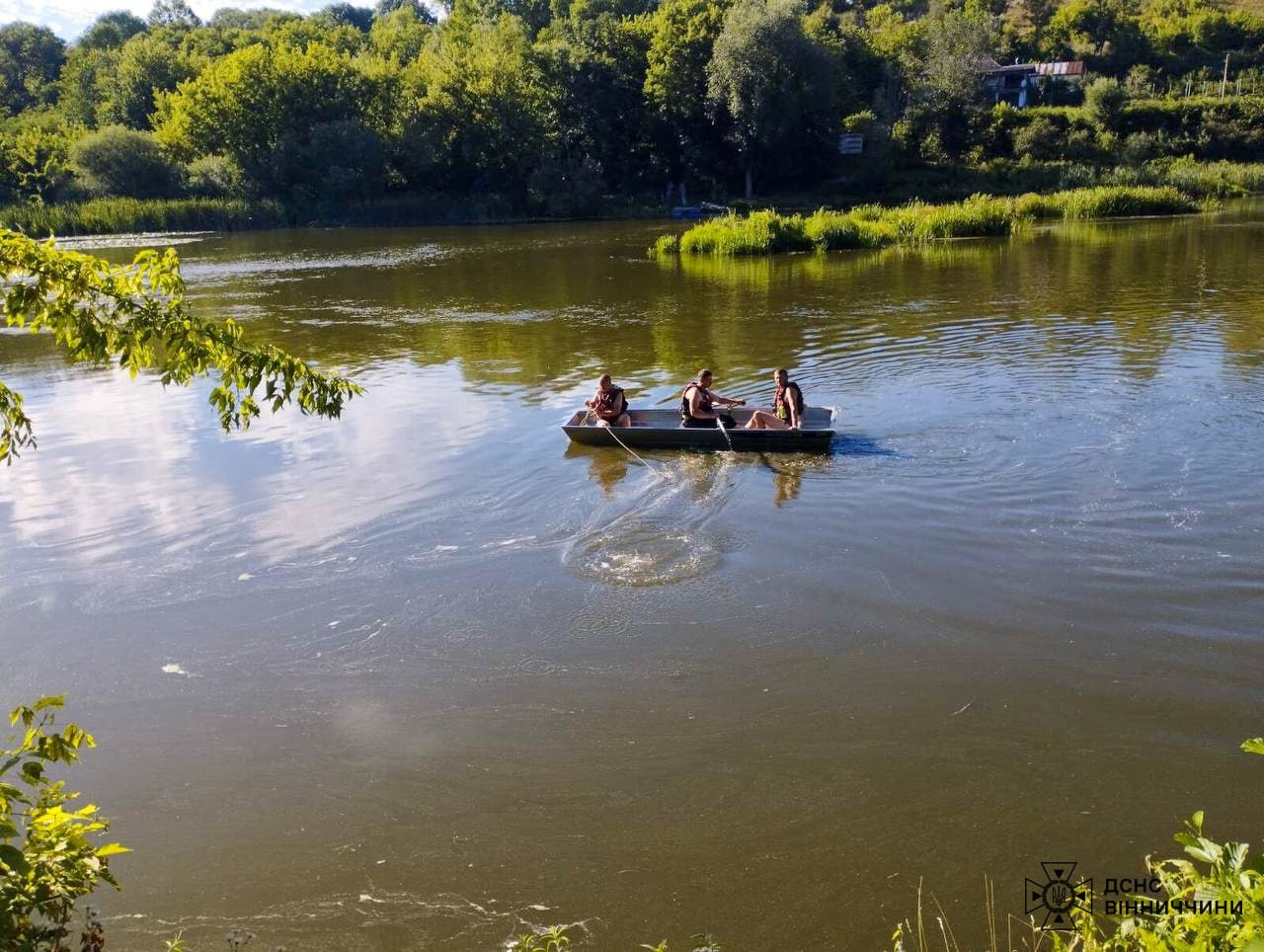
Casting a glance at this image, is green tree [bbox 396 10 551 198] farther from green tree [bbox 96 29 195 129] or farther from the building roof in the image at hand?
the building roof

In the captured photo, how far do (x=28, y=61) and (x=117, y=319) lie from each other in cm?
14292

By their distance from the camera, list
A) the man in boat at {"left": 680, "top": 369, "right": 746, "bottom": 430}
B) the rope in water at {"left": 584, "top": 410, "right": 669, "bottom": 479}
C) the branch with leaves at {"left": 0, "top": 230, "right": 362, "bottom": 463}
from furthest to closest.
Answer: the man in boat at {"left": 680, "top": 369, "right": 746, "bottom": 430}
the rope in water at {"left": 584, "top": 410, "right": 669, "bottom": 479}
the branch with leaves at {"left": 0, "top": 230, "right": 362, "bottom": 463}

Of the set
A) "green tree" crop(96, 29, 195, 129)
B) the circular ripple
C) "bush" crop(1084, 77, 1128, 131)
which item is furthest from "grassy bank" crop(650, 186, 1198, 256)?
"green tree" crop(96, 29, 195, 129)

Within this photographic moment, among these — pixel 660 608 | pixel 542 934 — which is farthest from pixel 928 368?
Result: pixel 542 934

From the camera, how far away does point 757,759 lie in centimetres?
724

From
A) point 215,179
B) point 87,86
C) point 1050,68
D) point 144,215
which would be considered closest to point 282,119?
point 215,179

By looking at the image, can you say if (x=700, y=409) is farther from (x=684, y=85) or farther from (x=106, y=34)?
(x=106, y=34)

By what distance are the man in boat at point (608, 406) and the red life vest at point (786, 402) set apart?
226 centimetres

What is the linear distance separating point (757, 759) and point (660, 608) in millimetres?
2614

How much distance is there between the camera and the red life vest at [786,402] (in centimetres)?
1408

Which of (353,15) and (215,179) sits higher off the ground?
(353,15)

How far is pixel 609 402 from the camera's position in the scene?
14891 millimetres

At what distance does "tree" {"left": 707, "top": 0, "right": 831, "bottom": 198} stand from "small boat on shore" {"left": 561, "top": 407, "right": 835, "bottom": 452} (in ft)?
177

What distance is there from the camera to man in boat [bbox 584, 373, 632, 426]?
14.9 m
